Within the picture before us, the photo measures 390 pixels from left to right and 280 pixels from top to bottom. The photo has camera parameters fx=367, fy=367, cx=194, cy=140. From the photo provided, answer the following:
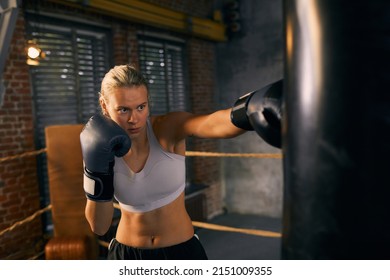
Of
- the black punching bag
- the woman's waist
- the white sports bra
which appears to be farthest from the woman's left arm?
the black punching bag

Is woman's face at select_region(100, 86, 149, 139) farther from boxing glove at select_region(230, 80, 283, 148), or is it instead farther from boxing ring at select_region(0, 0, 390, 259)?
boxing ring at select_region(0, 0, 390, 259)

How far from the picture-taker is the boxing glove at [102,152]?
117 cm

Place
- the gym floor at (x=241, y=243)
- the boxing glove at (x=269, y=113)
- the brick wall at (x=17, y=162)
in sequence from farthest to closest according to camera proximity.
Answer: the gym floor at (x=241, y=243)
the brick wall at (x=17, y=162)
the boxing glove at (x=269, y=113)

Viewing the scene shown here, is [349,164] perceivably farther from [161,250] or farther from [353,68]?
[161,250]

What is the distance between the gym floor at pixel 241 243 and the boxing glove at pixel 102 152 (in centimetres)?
307

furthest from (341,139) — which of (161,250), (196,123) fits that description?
(161,250)

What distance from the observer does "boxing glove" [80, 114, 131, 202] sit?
1166 millimetres

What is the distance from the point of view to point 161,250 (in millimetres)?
1338

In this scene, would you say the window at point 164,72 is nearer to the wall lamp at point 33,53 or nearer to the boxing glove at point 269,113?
the wall lamp at point 33,53

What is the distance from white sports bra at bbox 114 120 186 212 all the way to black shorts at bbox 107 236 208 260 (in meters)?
0.15

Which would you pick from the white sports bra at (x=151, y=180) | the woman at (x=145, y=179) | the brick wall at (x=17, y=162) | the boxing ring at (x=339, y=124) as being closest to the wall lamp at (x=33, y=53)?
the brick wall at (x=17, y=162)

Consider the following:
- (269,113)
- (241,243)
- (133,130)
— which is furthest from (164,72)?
(269,113)

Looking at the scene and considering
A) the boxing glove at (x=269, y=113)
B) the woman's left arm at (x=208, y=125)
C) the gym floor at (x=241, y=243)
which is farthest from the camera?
the gym floor at (x=241, y=243)

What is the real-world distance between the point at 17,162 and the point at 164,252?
2.07 m
